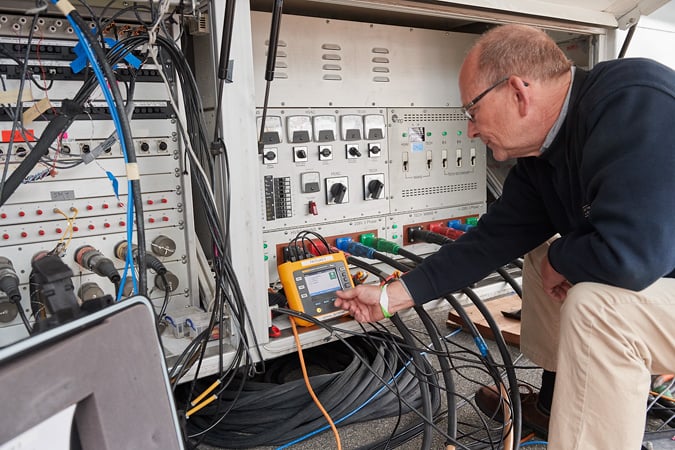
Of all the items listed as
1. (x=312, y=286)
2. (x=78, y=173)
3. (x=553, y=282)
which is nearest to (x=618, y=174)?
(x=553, y=282)

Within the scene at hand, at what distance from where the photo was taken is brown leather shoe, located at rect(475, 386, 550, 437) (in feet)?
4.48

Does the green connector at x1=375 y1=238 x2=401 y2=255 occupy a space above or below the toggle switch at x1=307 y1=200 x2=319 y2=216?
below

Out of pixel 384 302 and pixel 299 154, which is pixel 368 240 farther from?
pixel 384 302

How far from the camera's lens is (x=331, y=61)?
182 cm

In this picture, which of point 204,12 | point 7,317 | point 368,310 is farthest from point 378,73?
point 7,317

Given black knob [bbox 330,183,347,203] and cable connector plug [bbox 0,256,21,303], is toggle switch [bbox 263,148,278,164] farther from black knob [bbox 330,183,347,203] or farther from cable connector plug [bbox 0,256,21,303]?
cable connector plug [bbox 0,256,21,303]

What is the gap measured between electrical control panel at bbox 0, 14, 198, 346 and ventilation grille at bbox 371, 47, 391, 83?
792 millimetres

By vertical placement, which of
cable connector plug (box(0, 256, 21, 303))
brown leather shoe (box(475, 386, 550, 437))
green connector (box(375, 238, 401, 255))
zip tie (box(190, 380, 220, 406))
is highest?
cable connector plug (box(0, 256, 21, 303))

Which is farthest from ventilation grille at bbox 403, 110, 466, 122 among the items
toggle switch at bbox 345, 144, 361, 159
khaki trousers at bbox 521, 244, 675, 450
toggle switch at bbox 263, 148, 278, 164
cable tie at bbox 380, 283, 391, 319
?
khaki trousers at bbox 521, 244, 675, 450

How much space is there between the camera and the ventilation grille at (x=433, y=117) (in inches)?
81.1

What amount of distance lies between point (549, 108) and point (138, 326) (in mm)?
991

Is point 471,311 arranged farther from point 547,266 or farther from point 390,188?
point 547,266

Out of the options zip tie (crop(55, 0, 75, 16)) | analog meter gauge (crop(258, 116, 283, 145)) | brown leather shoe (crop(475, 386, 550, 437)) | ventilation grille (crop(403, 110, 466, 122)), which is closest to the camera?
zip tie (crop(55, 0, 75, 16))

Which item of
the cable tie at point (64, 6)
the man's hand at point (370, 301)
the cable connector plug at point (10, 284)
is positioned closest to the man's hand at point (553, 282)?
the man's hand at point (370, 301)
